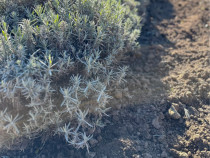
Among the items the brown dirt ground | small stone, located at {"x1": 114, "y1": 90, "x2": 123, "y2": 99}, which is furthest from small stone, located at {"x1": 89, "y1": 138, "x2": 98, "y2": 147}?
small stone, located at {"x1": 114, "y1": 90, "x2": 123, "y2": 99}

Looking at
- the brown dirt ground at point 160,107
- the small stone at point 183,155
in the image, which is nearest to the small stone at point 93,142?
the brown dirt ground at point 160,107

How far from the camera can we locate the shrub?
237 cm

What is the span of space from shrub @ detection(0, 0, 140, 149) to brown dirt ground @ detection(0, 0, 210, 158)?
0.64 ft

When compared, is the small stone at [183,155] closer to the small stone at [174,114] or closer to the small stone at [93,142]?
the small stone at [174,114]

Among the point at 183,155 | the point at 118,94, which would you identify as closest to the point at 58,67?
the point at 118,94

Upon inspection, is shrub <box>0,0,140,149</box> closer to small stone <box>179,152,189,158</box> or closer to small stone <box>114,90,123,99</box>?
small stone <box>114,90,123,99</box>

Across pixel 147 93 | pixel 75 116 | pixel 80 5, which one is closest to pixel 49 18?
pixel 80 5

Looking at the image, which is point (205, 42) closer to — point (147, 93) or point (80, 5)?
point (147, 93)

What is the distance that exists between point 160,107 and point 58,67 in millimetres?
1318

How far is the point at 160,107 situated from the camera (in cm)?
296

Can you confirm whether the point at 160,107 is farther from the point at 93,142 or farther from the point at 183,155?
the point at 93,142

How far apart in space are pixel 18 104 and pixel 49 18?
3.28 feet

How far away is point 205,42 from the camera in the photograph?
393 centimetres

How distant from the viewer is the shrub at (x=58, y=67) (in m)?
2.37
